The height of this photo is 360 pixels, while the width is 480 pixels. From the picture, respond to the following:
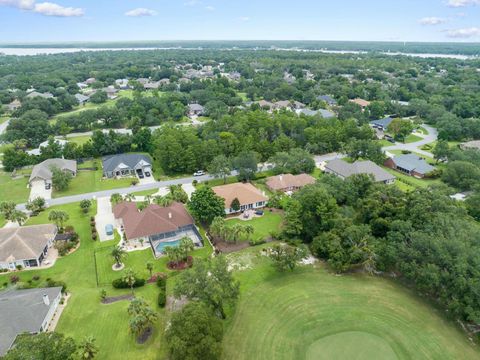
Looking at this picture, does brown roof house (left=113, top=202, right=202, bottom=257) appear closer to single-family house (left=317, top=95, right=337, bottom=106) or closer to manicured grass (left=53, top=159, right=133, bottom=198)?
manicured grass (left=53, top=159, right=133, bottom=198)

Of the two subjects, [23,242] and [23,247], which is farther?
[23,242]

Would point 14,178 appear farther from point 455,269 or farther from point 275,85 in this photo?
point 275,85

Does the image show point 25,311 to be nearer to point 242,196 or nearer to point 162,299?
point 162,299

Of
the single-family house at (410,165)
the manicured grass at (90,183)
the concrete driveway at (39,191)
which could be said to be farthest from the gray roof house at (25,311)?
the single-family house at (410,165)

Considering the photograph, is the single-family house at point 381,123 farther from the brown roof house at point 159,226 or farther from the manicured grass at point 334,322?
the brown roof house at point 159,226

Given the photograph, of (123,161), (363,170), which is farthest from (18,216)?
(363,170)
